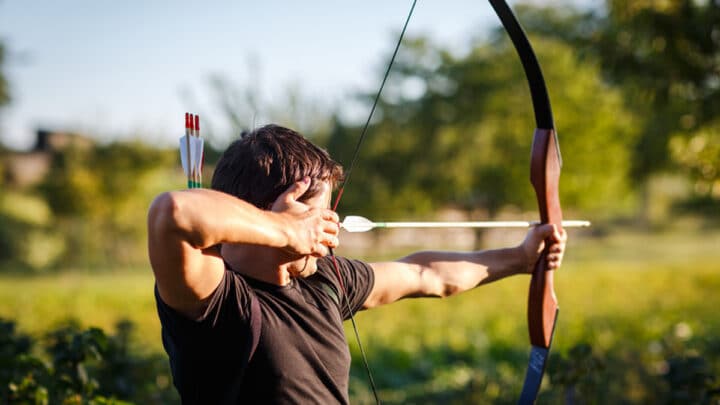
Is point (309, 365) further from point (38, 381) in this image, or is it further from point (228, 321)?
point (38, 381)

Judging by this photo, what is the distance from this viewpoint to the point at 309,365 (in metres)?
1.45

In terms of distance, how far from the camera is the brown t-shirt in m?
1.31

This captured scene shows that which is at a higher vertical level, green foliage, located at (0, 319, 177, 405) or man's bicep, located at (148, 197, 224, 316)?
man's bicep, located at (148, 197, 224, 316)

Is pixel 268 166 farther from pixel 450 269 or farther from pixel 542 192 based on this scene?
pixel 542 192

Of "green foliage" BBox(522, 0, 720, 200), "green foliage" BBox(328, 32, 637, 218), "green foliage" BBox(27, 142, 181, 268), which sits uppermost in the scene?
"green foliage" BBox(522, 0, 720, 200)

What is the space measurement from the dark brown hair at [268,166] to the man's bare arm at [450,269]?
0.46m

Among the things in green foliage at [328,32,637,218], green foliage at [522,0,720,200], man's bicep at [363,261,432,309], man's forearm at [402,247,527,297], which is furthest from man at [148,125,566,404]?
green foliage at [328,32,637,218]

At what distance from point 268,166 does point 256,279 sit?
24 centimetres

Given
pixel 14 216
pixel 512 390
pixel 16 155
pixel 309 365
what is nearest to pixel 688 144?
pixel 512 390

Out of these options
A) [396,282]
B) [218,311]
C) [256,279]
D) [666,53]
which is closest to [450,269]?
[396,282]

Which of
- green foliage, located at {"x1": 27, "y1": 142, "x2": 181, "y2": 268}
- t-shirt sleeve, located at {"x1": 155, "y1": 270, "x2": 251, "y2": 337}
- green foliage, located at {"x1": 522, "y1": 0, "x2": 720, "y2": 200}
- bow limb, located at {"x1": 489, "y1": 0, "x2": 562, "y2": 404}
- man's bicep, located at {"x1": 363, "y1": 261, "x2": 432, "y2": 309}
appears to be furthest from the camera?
green foliage, located at {"x1": 27, "y1": 142, "x2": 181, "y2": 268}

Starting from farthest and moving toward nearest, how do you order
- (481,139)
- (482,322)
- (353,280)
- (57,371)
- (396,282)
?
(481,139) → (482,322) → (57,371) → (396,282) → (353,280)

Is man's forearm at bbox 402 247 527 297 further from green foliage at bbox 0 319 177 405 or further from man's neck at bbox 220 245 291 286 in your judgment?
green foliage at bbox 0 319 177 405

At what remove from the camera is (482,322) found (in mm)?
8000
